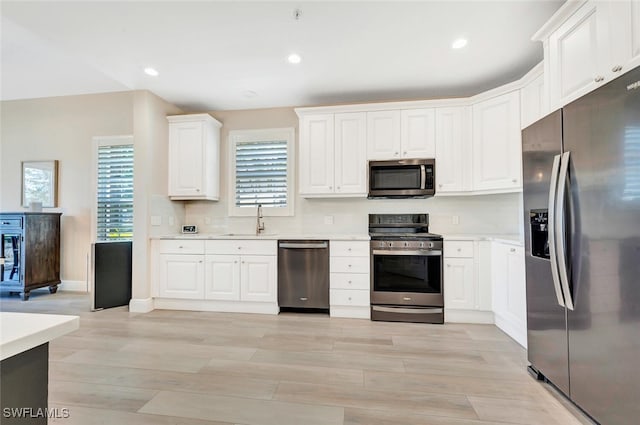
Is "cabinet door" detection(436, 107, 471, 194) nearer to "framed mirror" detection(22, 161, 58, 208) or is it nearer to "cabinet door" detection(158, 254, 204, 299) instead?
"cabinet door" detection(158, 254, 204, 299)

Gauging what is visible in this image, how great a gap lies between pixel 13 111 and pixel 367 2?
5.52 m

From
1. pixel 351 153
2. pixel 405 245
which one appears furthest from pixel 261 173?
pixel 405 245

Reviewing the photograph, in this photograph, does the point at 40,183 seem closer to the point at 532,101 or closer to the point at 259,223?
the point at 259,223

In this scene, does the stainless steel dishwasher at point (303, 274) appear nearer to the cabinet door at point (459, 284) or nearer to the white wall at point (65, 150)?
the cabinet door at point (459, 284)

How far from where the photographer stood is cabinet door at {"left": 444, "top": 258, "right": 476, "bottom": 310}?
2.96 metres

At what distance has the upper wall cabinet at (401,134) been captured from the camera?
10.8 feet

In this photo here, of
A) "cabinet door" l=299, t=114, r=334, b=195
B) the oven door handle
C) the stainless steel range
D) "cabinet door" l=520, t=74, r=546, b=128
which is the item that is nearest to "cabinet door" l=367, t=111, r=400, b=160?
"cabinet door" l=299, t=114, r=334, b=195

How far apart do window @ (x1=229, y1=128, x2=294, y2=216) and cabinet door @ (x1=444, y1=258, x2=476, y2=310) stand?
211cm

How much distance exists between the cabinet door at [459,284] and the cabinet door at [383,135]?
4.52 feet

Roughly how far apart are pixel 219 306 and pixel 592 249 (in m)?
3.40

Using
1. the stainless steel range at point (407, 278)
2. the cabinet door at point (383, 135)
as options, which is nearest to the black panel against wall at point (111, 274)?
the stainless steel range at point (407, 278)

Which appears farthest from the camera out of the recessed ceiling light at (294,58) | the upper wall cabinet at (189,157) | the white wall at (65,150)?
the white wall at (65,150)

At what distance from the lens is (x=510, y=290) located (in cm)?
258

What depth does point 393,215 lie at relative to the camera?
3.63 m
